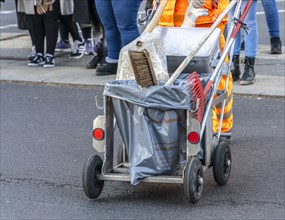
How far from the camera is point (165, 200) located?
607 centimetres

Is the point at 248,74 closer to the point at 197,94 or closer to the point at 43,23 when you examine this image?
the point at 43,23

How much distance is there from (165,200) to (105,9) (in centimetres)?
406

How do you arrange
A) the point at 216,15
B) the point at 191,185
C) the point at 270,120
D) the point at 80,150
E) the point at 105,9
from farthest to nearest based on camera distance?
the point at 105,9 < the point at 270,120 < the point at 80,150 < the point at 216,15 < the point at 191,185

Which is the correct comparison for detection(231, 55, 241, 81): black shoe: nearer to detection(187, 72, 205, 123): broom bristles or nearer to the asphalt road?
the asphalt road

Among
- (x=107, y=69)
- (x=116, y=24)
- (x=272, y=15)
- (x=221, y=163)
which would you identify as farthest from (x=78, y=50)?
(x=221, y=163)

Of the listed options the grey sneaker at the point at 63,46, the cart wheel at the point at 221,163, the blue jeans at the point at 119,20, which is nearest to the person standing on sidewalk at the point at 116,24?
the blue jeans at the point at 119,20

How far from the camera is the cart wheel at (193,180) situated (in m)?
5.70

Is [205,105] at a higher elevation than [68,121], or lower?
higher

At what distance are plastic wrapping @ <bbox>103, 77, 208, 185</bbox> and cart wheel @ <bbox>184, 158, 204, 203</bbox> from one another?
168 millimetres

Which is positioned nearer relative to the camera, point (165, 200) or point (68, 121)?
point (165, 200)

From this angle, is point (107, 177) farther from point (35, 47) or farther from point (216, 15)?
point (35, 47)

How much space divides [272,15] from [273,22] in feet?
0.37

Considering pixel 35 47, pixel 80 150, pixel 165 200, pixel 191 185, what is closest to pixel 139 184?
pixel 165 200

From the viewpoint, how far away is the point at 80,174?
22.1 feet
